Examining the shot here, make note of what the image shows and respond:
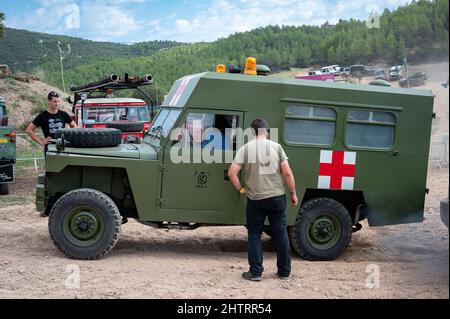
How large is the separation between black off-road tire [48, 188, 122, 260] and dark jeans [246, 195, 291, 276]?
163 centimetres

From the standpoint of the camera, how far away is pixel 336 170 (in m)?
6.58

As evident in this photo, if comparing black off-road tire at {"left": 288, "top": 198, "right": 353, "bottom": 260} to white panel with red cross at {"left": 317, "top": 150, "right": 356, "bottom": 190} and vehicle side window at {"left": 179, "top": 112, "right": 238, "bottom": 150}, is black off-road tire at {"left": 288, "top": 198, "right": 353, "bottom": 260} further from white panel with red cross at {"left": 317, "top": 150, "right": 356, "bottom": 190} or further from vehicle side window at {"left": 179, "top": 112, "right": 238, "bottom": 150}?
vehicle side window at {"left": 179, "top": 112, "right": 238, "bottom": 150}

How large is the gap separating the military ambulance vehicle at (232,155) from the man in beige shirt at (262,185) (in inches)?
32.3

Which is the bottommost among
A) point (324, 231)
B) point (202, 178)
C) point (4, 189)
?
Result: point (4, 189)

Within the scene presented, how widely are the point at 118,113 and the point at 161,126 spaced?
1108 cm

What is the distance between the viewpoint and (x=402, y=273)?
569 cm

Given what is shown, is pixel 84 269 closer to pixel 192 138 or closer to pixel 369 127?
pixel 192 138

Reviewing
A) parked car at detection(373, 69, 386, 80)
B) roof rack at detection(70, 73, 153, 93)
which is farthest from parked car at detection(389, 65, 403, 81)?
roof rack at detection(70, 73, 153, 93)

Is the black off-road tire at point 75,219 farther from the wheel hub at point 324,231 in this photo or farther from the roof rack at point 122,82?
the roof rack at point 122,82

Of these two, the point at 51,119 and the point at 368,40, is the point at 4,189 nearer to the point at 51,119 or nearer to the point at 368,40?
the point at 51,119

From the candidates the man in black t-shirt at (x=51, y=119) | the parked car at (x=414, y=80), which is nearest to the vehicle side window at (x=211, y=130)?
the parked car at (x=414, y=80)

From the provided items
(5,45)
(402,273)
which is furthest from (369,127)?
(5,45)

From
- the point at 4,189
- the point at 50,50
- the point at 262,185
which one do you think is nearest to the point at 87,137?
the point at 262,185

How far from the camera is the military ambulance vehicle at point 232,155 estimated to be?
20.5ft
